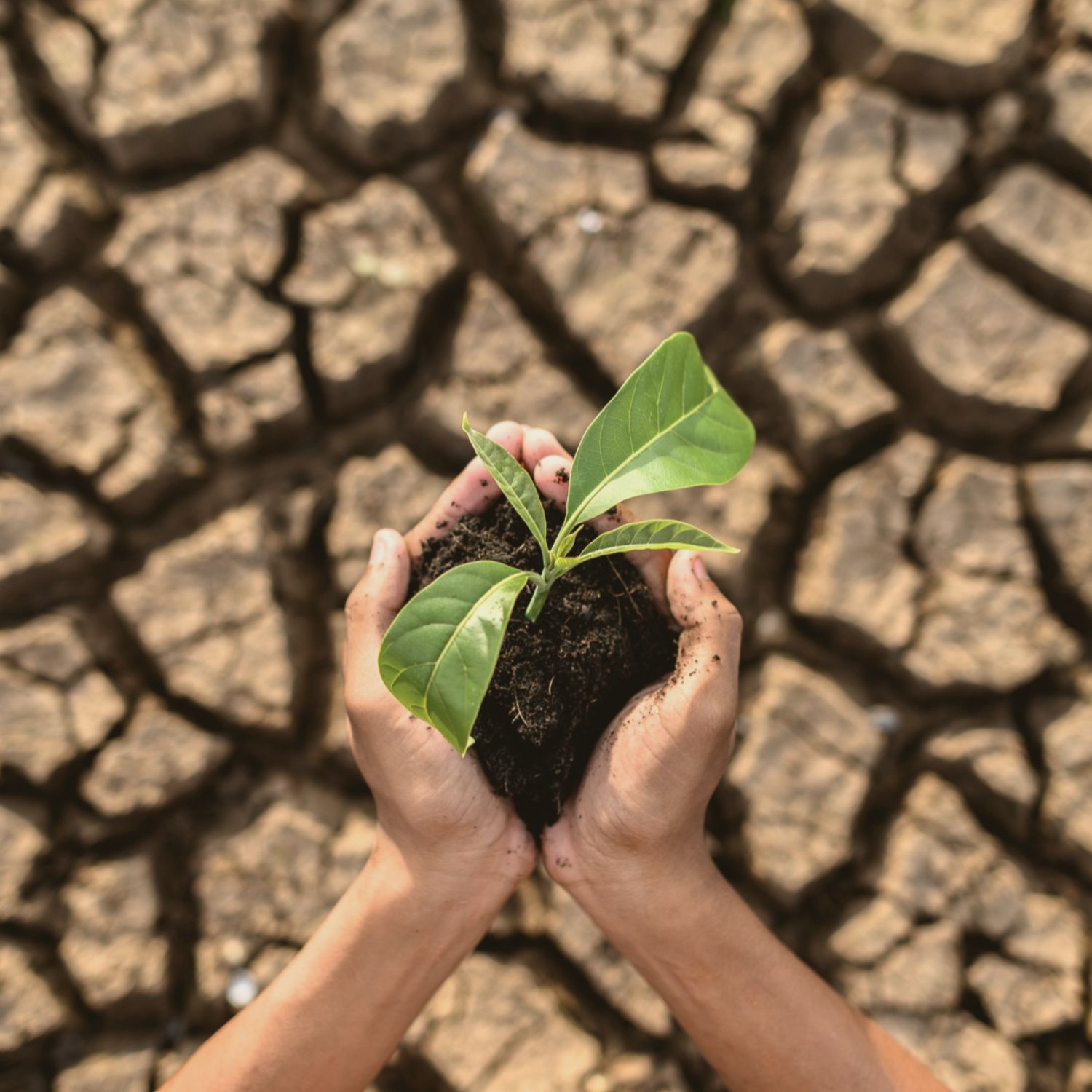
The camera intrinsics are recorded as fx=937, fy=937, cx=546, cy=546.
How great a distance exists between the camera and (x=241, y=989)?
1.75 meters

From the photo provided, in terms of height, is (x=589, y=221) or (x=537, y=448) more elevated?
(x=589, y=221)

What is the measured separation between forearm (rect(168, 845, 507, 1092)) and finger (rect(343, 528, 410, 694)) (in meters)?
0.32

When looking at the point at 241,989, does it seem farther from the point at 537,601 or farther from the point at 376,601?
the point at 537,601

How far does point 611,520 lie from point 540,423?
1.95ft

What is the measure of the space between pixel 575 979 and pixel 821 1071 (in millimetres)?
515

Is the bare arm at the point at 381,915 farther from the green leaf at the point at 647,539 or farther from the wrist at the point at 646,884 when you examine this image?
the green leaf at the point at 647,539

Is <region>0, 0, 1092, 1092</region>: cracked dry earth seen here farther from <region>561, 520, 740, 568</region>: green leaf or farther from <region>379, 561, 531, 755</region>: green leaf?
<region>379, 561, 531, 755</region>: green leaf

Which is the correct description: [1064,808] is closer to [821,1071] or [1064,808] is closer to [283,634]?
[821,1071]

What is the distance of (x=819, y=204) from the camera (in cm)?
200

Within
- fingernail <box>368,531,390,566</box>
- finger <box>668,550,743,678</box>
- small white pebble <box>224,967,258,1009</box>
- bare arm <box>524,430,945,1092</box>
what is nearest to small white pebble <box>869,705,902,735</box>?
bare arm <box>524,430,945,1092</box>

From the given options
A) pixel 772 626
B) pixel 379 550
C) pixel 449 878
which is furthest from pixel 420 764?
pixel 772 626

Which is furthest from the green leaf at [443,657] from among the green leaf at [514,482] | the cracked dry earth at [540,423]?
the cracked dry earth at [540,423]

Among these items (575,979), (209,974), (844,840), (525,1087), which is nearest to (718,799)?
(844,840)

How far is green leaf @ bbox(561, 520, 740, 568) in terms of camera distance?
1.13 m
